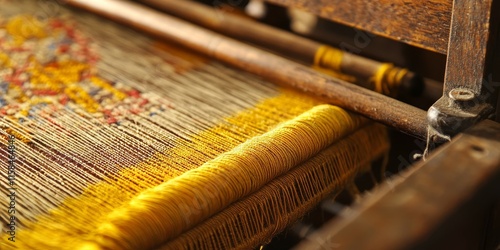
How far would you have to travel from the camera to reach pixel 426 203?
711mm

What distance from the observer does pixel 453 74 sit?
0.97 m

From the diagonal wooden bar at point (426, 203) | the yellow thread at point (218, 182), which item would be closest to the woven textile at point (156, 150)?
the yellow thread at point (218, 182)

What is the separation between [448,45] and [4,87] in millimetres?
803

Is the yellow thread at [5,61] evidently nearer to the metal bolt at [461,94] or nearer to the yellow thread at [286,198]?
the yellow thread at [286,198]

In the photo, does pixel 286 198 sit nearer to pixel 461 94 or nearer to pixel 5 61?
pixel 461 94

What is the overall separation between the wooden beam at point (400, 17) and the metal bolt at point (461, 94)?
0.08 meters

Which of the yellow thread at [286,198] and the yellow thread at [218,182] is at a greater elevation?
the yellow thread at [218,182]

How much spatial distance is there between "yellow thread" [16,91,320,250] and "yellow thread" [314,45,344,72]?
0.11 m

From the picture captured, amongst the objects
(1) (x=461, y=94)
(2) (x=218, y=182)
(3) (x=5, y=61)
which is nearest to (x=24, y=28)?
(3) (x=5, y=61)

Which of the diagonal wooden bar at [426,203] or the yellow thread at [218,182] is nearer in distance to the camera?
the diagonal wooden bar at [426,203]

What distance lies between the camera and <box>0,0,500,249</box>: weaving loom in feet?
2.62

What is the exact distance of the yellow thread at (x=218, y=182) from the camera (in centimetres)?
82

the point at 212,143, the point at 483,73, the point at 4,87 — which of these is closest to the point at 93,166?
the point at 212,143

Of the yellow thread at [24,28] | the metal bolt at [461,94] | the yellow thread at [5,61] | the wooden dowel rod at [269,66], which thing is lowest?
the yellow thread at [5,61]
